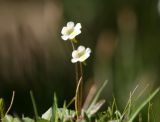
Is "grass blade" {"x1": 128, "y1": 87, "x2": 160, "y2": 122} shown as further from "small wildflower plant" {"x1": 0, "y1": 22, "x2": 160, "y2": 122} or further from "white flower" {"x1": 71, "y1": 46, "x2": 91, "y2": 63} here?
"white flower" {"x1": 71, "y1": 46, "x2": 91, "y2": 63}

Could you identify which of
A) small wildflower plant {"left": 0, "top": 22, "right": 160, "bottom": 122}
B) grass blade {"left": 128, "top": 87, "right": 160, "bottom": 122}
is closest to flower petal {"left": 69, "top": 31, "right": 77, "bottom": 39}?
small wildflower plant {"left": 0, "top": 22, "right": 160, "bottom": 122}

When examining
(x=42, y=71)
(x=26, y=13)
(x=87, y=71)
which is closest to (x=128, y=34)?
(x=42, y=71)

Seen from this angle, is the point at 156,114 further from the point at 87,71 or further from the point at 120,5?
the point at 120,5

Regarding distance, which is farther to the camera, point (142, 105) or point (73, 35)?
point (73, 35)

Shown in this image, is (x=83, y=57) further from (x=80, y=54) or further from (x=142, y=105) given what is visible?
(x=142, y=105)

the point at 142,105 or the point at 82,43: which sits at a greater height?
the point at 142,105

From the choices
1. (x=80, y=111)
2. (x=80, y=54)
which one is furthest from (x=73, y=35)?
(x=80, y=111)

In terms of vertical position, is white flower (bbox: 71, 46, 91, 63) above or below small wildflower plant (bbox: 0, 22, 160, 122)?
above

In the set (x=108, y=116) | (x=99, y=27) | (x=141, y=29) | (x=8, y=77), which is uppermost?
(x=141, y=29)

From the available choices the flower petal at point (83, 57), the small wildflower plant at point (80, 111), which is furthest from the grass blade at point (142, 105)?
the flower petal at point (83, 57)
